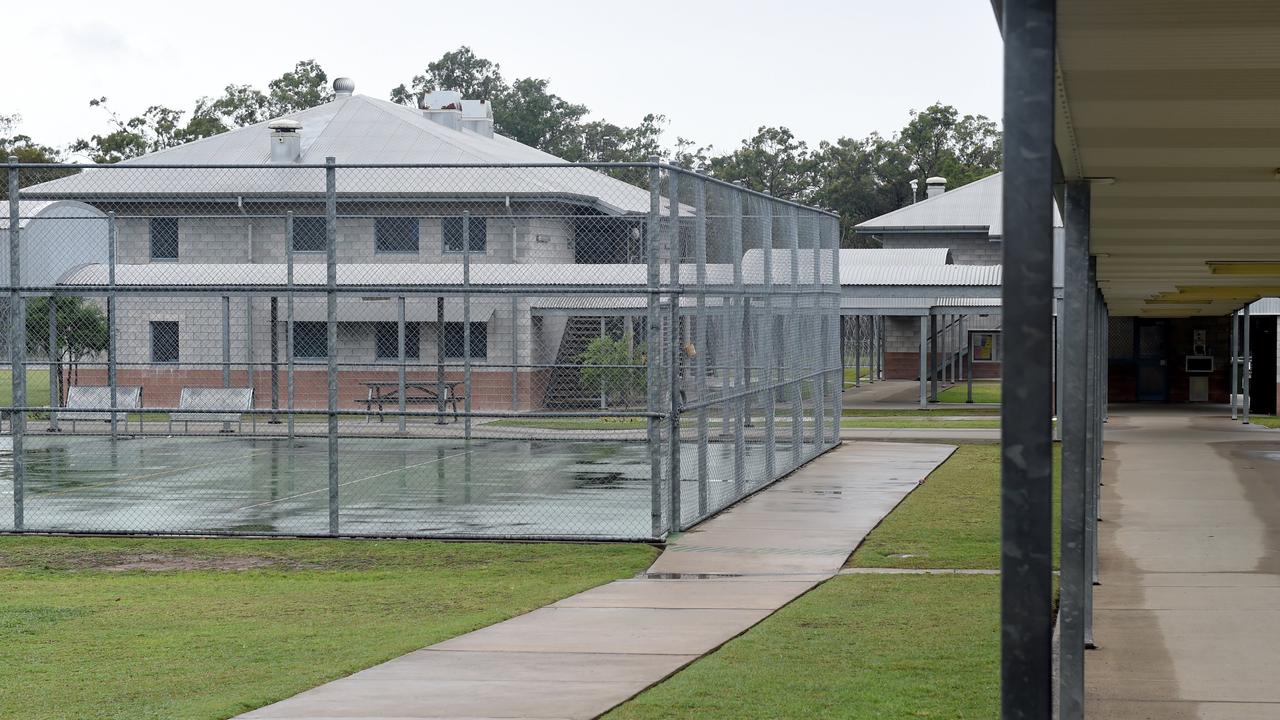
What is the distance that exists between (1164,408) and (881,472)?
1937cm

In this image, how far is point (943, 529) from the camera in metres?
14.0

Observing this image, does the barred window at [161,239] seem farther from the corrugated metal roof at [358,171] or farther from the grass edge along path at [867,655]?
the grass edge along path at [867,655]

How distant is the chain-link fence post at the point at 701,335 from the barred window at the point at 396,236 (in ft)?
70.6

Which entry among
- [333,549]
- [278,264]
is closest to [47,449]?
[278,264]

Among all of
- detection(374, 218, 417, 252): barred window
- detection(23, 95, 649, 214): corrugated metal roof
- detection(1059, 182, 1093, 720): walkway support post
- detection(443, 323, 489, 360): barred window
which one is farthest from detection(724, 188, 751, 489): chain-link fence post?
detection(374, 218, 417, 252): barred window

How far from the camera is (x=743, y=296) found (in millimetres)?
16578

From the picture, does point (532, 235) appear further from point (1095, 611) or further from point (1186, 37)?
point (1186, 37)

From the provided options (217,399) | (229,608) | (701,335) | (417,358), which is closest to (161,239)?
(417,358)

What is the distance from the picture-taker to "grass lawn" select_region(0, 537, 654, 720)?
7.50m

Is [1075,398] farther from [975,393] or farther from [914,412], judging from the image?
[975,393]

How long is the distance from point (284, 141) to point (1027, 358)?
38131 mm

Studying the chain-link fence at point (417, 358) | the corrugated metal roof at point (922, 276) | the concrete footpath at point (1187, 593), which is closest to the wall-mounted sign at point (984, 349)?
the corrugated metal roof at point (922, 276)

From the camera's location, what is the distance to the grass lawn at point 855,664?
6996 mm

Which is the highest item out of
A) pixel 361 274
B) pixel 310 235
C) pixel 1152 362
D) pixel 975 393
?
pixel 310 235
